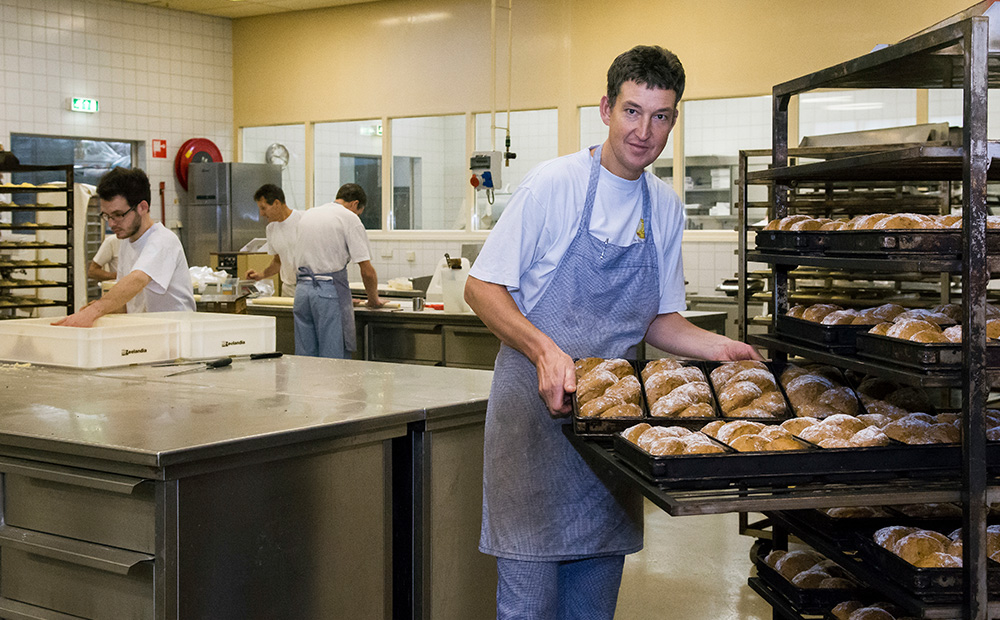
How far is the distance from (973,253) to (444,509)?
1.55 meters

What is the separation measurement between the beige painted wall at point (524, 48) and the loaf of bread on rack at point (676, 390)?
5654 mm

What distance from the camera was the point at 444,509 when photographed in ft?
8.77

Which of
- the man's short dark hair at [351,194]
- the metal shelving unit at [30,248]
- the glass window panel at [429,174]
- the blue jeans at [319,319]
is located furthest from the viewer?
the glass window panel at [429,174]

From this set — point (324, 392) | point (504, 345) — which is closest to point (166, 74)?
point (324, 392)

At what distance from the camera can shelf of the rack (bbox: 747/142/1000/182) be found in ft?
5.22

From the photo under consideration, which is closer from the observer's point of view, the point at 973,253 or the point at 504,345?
the point at 973,253

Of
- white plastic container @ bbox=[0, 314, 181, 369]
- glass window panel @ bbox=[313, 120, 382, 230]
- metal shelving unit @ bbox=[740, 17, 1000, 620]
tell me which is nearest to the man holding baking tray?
metal shelving unit @ bbox=[740, 17, 1000, 620]

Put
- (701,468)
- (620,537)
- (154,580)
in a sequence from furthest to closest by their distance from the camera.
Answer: (620,537) → (154,580) → (701,468)

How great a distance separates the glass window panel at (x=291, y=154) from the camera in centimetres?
1010

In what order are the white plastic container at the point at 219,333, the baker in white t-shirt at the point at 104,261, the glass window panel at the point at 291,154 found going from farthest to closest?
the glass window panel at the point at 291,154 → the baker in white t-shirt at the point at 104,261 → the white plastic container at the point at 219,333

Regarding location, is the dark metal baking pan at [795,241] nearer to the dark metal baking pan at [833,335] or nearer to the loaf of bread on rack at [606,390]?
the dark metal baking pan at [833,335]

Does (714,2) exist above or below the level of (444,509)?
above

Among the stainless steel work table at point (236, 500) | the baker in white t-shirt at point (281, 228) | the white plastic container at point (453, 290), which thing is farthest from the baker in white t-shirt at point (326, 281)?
the stainless steel work table at point (236, 500)

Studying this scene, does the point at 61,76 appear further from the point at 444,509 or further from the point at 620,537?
the point at 620,537
